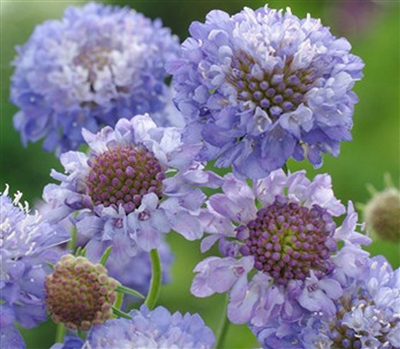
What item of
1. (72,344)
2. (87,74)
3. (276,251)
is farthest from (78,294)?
(87,74)

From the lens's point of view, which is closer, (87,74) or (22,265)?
(22,265)

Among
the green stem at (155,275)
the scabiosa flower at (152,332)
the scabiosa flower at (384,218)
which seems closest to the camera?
the scabiosa flower at (152,332)

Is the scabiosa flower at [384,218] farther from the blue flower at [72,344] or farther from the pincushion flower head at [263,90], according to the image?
the blue flower at [72,344]

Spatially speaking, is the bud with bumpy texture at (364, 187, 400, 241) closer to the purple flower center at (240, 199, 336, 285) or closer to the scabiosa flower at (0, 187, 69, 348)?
the purple flower center at (240, 199, 336, 285)

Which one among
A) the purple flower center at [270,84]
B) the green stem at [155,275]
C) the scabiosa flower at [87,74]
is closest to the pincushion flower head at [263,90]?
the purple flower center at [270,84]

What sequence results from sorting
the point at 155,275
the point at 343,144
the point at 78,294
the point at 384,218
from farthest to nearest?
the point at 343,144
the point at 384,218
the point at 155,275
the point at 78,294

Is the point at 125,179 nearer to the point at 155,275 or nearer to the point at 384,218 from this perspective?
the point at 155,275
